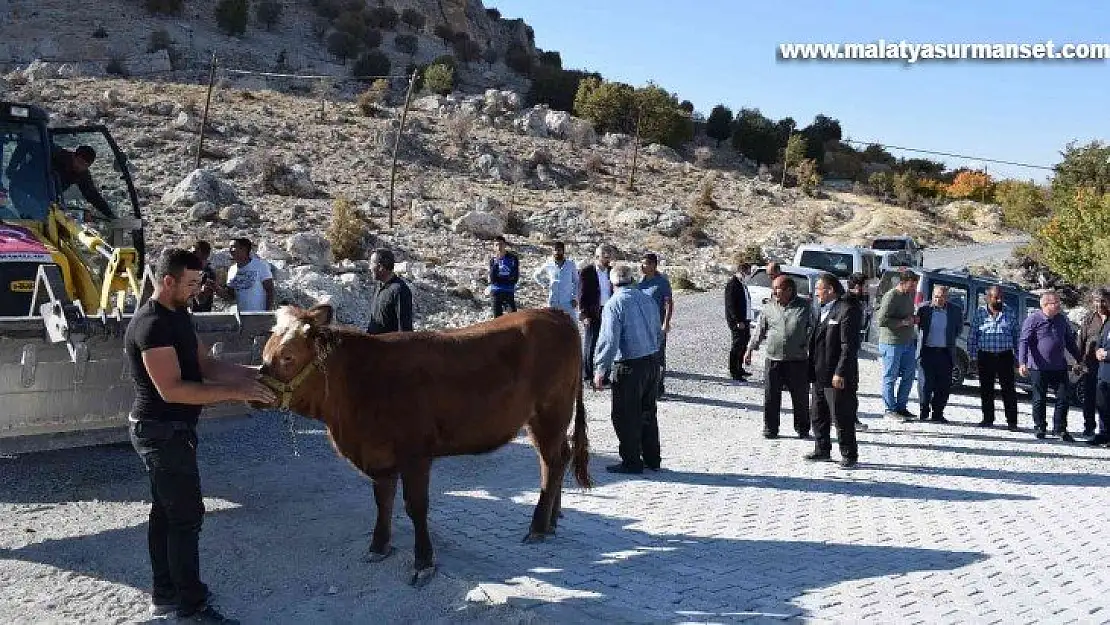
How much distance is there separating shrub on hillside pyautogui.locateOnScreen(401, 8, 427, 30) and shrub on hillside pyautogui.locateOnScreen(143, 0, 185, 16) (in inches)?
605

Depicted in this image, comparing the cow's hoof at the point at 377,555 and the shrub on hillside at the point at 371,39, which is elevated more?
the shrub on hillside at the point at 371,39

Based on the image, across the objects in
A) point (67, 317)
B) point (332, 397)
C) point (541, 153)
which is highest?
point (541, 153)

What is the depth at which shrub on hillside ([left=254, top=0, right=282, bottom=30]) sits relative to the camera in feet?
192

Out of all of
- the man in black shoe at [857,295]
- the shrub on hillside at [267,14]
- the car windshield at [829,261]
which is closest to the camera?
the man in black shoe at [857,295]

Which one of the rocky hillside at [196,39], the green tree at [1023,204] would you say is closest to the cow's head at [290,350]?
the rocky hillside at [196,39]

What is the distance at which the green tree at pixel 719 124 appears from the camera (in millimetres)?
65125

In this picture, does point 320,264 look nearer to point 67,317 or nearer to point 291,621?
point 67,317

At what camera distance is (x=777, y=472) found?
9164 mm

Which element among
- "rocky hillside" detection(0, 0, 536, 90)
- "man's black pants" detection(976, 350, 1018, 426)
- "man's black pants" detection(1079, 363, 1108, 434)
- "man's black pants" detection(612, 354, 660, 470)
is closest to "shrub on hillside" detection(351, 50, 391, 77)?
"rocky hillside" detection(0, 0, 536, 90)

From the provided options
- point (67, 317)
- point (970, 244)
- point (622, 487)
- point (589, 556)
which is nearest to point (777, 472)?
point (622, 487)

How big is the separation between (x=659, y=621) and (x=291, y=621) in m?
1.98

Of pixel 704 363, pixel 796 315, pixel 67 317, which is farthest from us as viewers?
pixel 704 363

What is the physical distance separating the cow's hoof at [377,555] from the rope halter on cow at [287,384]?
119 centimetres

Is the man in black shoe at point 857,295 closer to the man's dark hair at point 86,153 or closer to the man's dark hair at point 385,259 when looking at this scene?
the man's dark hair at point 385,259
